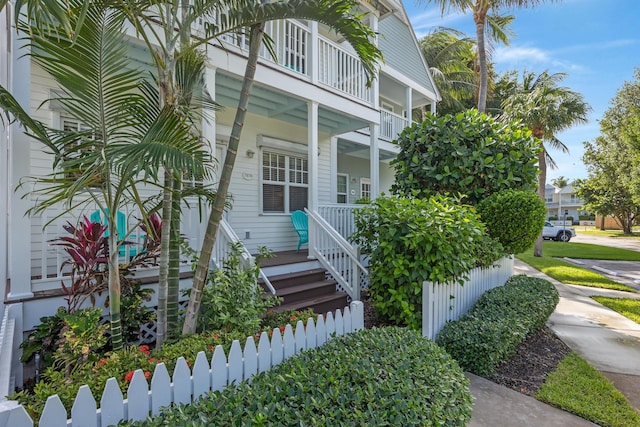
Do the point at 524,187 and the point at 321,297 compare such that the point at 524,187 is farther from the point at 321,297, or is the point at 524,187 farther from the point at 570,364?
the point at 321,297

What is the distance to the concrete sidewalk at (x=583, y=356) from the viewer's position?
8.74 ft

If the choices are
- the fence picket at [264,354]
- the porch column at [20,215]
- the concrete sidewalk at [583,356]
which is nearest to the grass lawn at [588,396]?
the concrete sidewalk at [583,356]

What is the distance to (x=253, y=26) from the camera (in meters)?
2.90

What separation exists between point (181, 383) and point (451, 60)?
2087 centimetres

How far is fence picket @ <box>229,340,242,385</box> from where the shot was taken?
2248 millimetres

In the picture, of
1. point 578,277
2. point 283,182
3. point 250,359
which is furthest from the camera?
point 578,277

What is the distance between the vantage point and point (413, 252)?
4.23 meters

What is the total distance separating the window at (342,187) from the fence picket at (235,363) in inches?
328

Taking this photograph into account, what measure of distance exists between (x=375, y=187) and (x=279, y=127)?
275cm

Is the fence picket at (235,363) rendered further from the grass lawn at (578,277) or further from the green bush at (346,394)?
the grass lawn at (578,277)

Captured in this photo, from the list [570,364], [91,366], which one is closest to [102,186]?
[91,366]

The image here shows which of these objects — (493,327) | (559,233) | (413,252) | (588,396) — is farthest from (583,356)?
(559,233)

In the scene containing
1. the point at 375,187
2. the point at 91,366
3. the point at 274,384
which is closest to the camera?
the point at 274,384

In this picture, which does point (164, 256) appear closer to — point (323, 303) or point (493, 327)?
point (323, 303)
